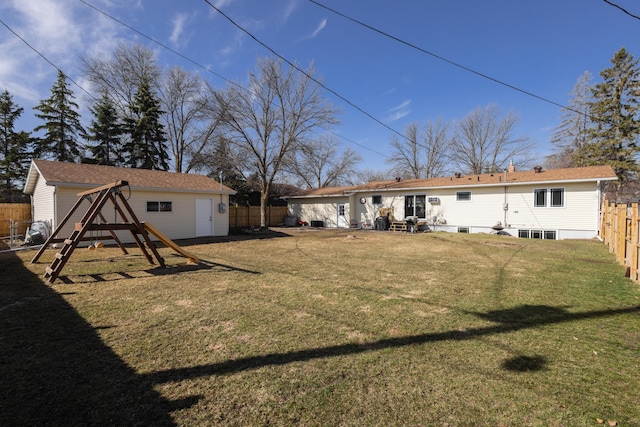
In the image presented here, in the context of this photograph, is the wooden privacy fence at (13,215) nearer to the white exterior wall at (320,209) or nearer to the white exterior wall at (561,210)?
the white exterior wall at (320,209)

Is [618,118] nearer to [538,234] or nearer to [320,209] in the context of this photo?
[538,234]

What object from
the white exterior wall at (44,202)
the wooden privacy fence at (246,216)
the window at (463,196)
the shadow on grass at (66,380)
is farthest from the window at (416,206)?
the white exterior wall at (44,202)

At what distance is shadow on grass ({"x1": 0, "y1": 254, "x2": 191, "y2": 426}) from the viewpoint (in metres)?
2.12

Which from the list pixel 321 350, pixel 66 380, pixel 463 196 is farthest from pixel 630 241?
pixel 463 196

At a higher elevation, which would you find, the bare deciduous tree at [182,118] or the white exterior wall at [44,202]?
the bare deciduous tree at [182,118]

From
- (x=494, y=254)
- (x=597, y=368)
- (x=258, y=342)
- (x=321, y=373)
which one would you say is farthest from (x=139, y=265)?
(x=494, y=254)

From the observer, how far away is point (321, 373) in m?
2.68

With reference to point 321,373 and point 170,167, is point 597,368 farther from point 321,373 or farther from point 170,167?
point 170,167

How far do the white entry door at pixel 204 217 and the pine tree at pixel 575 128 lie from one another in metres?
29.7

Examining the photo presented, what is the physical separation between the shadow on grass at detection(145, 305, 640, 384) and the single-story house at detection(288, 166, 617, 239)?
39.5 ft

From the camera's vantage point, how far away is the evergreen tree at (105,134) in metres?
24.7

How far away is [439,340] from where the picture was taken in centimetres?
333

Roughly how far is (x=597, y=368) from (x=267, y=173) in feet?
72.5

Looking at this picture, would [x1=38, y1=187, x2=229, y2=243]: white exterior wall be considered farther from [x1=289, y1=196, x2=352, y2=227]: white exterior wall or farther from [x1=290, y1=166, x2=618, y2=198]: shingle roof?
[x1=290, y1=166, x2=618, y2=198]: shingle roof
